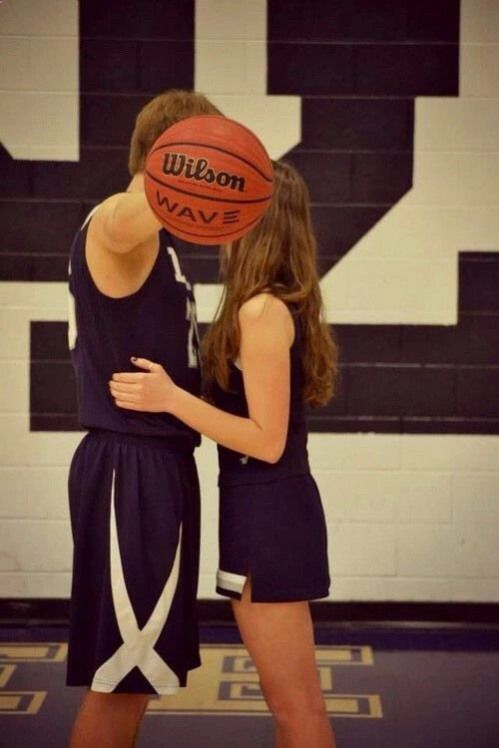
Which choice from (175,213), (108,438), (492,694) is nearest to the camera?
(175,213)

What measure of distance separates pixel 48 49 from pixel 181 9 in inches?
20.1

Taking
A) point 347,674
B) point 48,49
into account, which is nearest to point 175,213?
point 347,674

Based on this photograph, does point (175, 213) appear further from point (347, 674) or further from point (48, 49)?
point (48, 49)

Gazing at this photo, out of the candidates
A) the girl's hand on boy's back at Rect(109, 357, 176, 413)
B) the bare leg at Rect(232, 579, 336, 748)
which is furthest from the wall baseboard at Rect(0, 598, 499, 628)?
the girl's hand on boy's back at Rect(109, 357, 176, 413)

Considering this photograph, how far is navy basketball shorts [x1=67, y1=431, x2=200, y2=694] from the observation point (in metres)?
2.21

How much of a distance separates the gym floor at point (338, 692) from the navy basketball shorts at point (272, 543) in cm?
109

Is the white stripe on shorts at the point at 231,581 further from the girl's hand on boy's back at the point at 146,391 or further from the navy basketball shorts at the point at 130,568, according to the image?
the girl's hand on boy's back at the point at 146,391

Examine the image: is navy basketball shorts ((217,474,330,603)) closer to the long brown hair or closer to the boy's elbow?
the boy's elbow

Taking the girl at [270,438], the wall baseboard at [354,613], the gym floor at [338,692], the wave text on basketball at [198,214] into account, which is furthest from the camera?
the wall baseboard at [354,613]

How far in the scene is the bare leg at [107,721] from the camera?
7.21 ft

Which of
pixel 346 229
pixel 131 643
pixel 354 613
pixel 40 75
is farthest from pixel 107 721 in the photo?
pixel 40 75

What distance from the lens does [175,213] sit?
2051 millimetres

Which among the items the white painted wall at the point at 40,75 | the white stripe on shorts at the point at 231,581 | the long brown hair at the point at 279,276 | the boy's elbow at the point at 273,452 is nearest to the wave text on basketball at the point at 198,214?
the long brown hair at the point at 279,276

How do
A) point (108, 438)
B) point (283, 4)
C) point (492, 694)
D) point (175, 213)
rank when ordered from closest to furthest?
point (175, 213) → point (108, 438) → point (492, 694) → point (283, 4)
